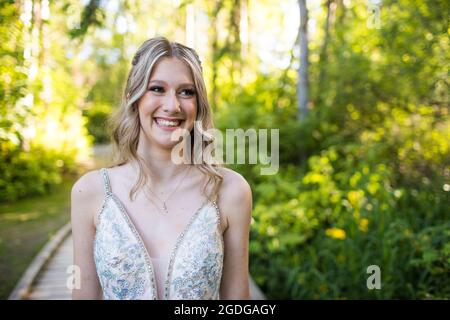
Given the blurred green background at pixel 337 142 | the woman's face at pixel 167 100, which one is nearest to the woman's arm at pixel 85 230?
the woman's face at pixel 167 100

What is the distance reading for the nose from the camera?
2.04 meters

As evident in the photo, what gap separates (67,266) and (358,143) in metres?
3.96

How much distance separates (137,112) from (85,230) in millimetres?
639

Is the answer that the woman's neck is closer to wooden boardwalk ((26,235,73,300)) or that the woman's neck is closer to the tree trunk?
wooden boardwalk ((26,235,73,300))

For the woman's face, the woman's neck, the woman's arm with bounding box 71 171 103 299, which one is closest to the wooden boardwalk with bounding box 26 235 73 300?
the woman's arm with bounding box 71 171 103 299

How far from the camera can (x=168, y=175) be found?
231 cm

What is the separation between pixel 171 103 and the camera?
2049 mm

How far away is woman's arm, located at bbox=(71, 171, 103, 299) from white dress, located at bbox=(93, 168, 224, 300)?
0.06 m

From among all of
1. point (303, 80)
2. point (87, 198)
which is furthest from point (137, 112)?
point (303, 80)

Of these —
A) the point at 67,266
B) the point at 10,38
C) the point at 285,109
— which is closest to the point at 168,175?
the point at 10,38

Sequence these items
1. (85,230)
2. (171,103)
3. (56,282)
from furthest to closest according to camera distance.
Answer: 1. (56,282)
2. (85,230)
3. (171,103)

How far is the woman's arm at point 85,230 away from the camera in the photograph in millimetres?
2168

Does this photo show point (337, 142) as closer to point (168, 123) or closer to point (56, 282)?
point (56, 282)

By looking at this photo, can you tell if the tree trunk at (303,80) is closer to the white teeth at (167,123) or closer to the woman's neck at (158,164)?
the woman's neck at (158,164)
